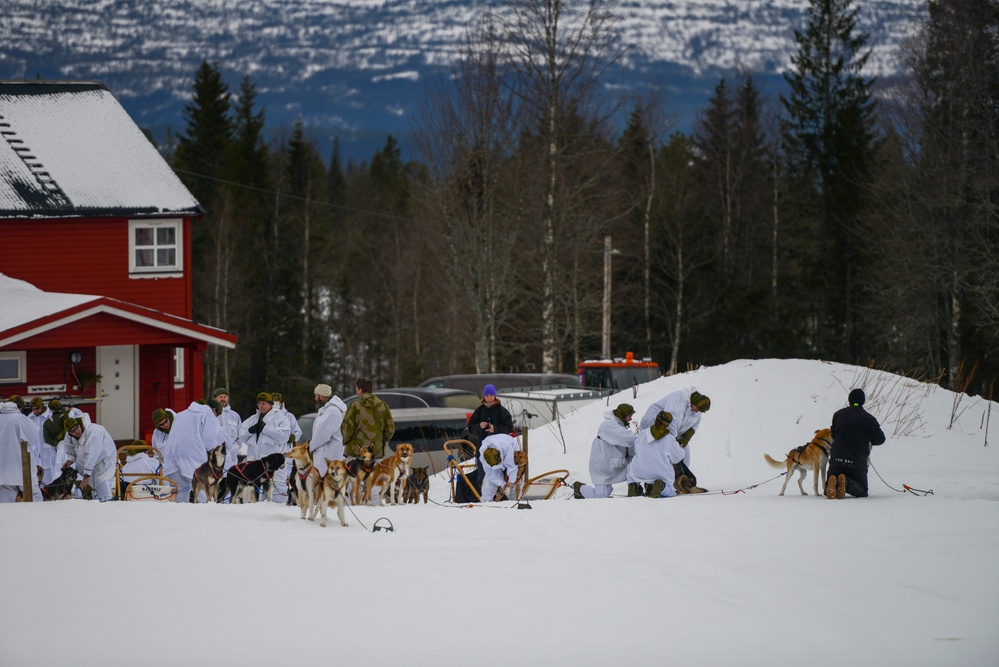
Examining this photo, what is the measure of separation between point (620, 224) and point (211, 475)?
106 ft

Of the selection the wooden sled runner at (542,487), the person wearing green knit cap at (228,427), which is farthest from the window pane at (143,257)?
the wooden sled runner at (542,487)

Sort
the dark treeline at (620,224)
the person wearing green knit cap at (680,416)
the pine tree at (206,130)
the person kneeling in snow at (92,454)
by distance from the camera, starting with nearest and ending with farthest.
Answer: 1. the person wearing green knit cap at (680,416)
2. the person kneeling in snow at (92,454)
3. the dark treeline at (620,224)
4. the pine tree at (206,130)

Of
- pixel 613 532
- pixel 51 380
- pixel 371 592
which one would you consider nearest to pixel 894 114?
pixel 51 380

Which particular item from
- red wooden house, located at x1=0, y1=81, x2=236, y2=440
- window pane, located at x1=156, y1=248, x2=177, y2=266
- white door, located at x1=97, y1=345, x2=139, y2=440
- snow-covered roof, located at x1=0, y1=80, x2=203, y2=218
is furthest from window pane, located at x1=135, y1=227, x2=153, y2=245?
white door, located at x1=97, y1=345, x2=139, y2=440

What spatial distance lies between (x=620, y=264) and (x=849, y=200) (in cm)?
874

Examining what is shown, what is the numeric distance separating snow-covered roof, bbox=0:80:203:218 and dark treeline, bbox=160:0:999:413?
857 centimetres

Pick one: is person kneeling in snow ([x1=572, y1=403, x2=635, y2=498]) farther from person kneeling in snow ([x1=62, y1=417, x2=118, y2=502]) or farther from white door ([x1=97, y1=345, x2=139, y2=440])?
white door ([x1=97, y1=345, x2=139, y2=440])

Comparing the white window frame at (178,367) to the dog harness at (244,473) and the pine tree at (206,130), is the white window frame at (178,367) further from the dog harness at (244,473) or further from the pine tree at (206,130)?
the pine tree at (206,130)

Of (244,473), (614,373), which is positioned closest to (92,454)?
(244,473)

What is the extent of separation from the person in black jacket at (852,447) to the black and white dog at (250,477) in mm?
6711

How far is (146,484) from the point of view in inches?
677

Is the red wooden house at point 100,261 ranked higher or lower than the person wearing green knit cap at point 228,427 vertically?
higher

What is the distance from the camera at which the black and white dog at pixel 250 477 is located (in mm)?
15109

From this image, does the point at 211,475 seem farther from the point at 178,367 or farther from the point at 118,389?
the point at 178,367
